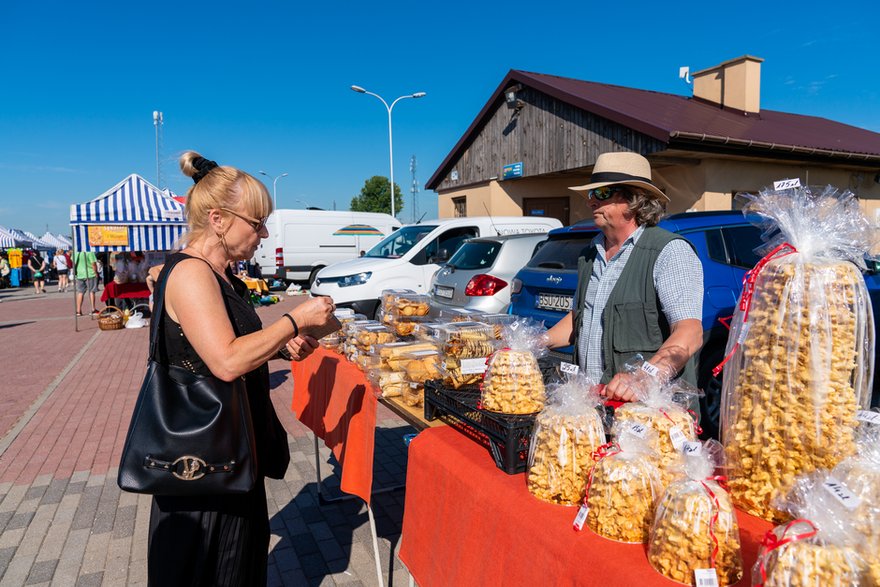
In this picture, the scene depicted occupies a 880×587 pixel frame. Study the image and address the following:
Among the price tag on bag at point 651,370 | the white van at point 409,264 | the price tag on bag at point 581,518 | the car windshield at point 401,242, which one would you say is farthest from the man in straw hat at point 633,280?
the car windshield at point 401,242

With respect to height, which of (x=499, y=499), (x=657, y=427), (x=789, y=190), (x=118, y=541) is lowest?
(x=118, y=541)

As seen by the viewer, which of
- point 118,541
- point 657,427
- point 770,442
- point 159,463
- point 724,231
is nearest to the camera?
point 770,442

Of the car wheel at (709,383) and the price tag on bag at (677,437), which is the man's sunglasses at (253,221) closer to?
the price tag on bag at (677,437)

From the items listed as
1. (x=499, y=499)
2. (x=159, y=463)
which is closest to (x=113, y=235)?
(x=159, y=463)

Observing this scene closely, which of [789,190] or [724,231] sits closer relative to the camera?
[789,190]

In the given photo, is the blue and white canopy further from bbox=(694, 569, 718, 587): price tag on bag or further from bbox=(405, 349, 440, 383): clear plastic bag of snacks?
bbox=(694, 569, 718, 587): price tag on bag

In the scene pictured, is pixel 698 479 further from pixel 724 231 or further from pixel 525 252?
pixel 525 252

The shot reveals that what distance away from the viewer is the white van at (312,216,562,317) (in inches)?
388

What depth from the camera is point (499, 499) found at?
161 centimetres

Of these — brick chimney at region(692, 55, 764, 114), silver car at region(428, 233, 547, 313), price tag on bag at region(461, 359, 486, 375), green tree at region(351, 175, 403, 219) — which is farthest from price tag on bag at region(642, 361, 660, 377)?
green tree at region(351, 175, 403, 219)

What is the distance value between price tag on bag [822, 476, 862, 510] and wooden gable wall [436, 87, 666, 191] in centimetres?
1020

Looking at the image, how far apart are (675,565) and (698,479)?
20 centimetres

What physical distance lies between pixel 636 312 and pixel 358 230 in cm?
1806

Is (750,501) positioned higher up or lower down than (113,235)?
lower down
